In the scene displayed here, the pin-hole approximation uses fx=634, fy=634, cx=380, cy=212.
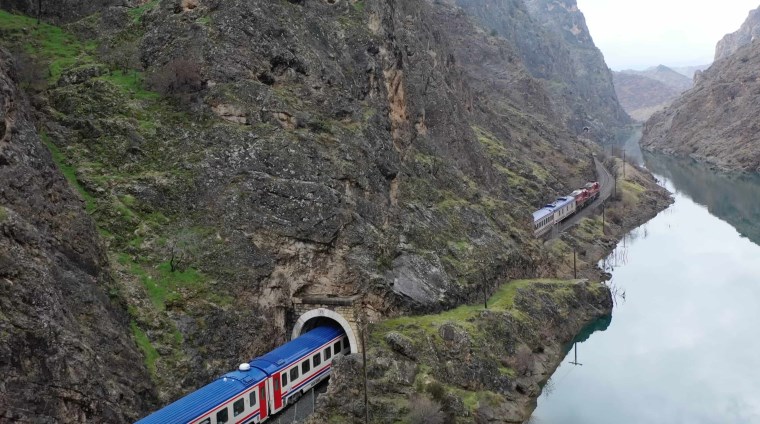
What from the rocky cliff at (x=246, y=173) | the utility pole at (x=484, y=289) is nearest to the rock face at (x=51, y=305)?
the rocky cliff at (x=246, y=173)

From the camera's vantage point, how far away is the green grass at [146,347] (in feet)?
96.5

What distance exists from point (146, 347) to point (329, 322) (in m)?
11.1

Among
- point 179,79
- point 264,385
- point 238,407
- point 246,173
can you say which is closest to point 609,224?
point 246,173

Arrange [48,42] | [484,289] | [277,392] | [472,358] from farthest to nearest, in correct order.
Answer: [484,289] → [48,42] → [472,358] → [277,392]

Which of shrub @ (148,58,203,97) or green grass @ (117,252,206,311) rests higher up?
shrub @ (148,58,203,97)

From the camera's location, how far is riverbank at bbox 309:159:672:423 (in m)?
33.8

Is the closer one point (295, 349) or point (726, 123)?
point (295, 349)

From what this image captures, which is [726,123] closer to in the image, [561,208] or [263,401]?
[561,208]

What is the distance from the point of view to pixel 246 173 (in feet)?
127

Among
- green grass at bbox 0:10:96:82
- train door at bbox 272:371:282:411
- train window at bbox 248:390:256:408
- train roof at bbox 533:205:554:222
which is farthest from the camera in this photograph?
train roof at bbox 533:205:554:222

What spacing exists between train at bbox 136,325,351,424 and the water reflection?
272ft

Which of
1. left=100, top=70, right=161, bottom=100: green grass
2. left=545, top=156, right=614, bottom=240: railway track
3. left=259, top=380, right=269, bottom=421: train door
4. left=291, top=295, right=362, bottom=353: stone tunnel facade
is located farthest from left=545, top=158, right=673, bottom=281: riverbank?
left=100, top=70, right=161, bottom=100: green grass

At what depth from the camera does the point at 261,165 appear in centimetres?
3925

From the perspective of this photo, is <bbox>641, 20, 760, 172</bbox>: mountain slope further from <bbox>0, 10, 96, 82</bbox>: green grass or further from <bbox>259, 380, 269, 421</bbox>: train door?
<bbox>259, 380, 269, 421</bbox>: train door
